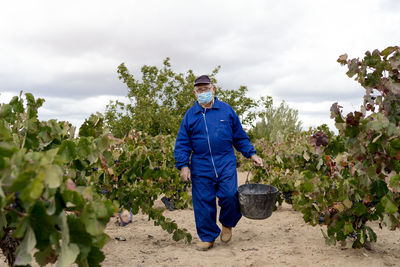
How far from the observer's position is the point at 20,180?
1249 mm

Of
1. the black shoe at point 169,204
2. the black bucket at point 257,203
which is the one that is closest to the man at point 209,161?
the black bucket at point 257,203

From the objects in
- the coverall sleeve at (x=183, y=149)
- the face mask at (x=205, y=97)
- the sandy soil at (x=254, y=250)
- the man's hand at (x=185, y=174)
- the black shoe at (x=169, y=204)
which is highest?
the face mask at (x=205, y=97)

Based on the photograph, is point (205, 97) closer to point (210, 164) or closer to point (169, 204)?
point (210, 164)

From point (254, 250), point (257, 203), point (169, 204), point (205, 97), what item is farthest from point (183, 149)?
point (169, 204)

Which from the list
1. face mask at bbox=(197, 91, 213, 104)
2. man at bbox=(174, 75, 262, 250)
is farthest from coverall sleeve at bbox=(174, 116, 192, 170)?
face mask at bbox=(197, 91, 213, 104)

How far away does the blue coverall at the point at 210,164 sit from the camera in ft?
13.8

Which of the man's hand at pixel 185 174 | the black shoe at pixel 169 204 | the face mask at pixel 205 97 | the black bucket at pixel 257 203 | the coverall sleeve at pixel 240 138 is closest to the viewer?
the black bucket at pixel 257 203

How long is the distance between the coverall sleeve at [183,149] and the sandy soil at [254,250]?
92 centimetres

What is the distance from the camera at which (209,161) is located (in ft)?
13.8

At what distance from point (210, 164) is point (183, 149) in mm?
363

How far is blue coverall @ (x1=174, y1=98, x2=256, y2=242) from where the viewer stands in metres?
4.19

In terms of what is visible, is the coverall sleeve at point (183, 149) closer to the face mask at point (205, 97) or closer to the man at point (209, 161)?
the man at point (209, 161)

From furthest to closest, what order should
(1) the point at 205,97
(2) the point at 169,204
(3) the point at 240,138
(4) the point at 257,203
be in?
(2) the point at 169,204, (3) the point at 240,138, (1) the point at 205,97, (4) the point at 257,203

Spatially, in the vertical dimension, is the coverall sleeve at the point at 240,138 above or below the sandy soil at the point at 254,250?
above
